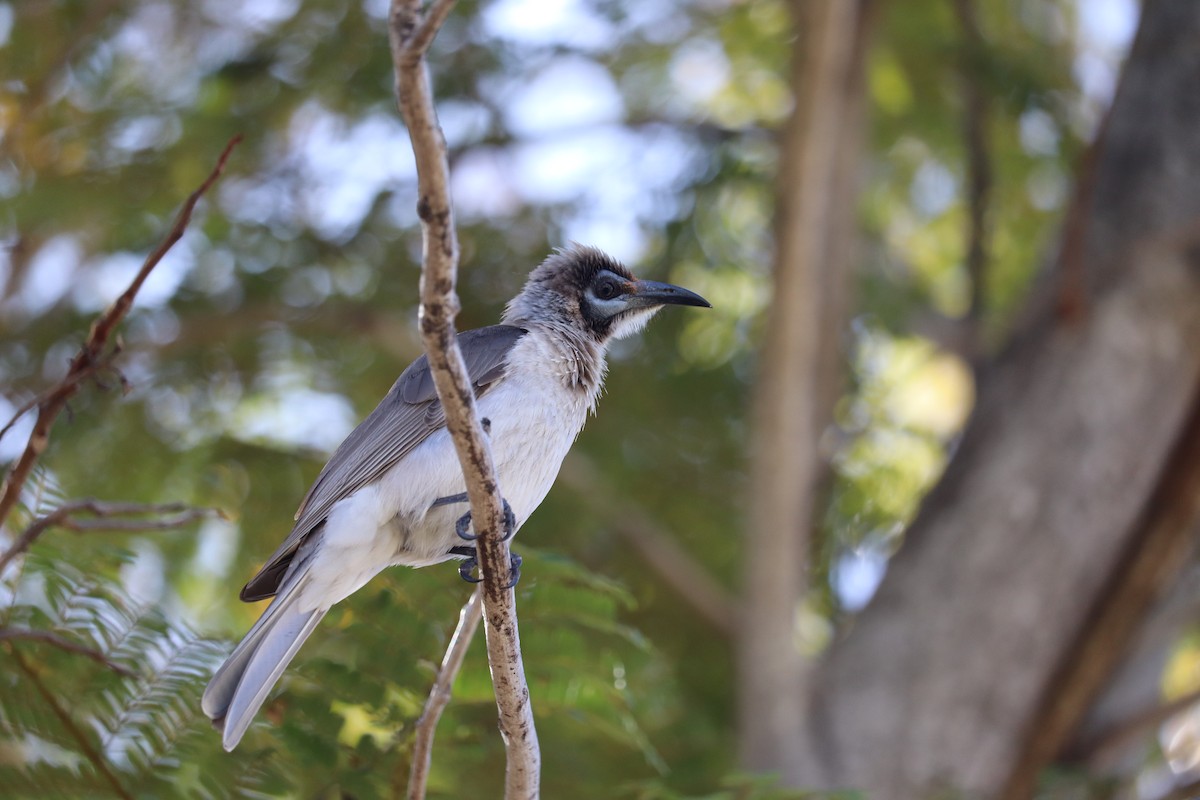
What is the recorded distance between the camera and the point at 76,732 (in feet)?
11.6

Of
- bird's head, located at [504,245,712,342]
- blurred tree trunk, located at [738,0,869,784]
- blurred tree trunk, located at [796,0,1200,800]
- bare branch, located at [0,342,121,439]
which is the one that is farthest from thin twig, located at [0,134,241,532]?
blurred tree trunk, located at [796,0,1200,800]

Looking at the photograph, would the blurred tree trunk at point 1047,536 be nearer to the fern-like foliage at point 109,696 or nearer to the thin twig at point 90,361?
the fern-like foliage at point 109,696

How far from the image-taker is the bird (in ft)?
11.7

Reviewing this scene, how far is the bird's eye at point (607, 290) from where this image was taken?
4965mm

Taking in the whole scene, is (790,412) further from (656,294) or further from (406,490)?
(406,490)

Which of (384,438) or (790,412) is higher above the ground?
(790,412)

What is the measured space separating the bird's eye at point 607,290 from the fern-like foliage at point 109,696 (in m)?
2.09

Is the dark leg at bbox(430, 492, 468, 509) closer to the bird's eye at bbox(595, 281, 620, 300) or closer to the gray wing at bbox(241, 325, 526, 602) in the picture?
the gray wing at bbox(241, 325, 526, 602)

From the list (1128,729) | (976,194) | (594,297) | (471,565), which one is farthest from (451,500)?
(976,194)

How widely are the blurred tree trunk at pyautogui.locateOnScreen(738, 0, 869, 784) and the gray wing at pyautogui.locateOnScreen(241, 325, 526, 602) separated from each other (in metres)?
2.41

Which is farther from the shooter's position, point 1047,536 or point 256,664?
point 1047,536

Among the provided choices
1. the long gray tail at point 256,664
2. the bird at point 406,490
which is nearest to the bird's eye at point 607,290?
the bird at point 406,490

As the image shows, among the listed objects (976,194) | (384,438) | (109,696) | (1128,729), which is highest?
(976,194)

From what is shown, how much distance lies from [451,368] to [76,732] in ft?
5.91
